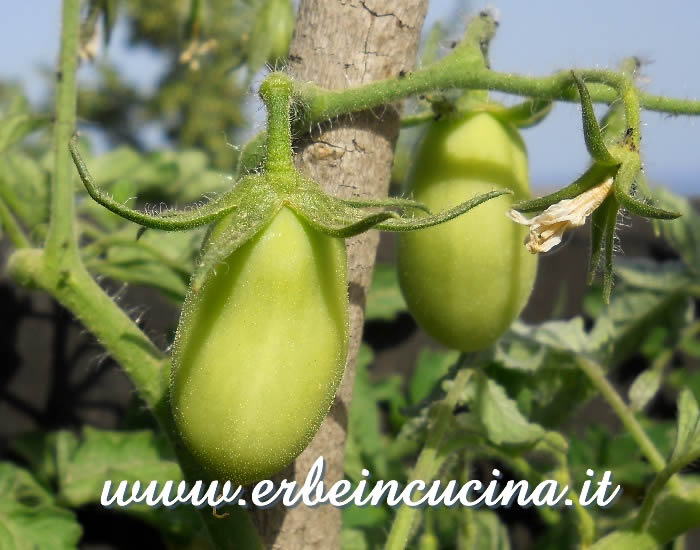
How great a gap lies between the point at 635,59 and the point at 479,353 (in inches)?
11.9

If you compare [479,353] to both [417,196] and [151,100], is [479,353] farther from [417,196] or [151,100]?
[151,100]

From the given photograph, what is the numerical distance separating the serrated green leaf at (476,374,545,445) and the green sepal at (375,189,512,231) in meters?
0.27

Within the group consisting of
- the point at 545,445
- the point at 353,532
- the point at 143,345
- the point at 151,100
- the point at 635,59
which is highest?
the point at 635,59

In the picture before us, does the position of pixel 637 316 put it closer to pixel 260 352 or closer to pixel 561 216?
pixel 561 216

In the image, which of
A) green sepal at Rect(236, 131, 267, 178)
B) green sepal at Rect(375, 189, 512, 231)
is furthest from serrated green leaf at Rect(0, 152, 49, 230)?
green sepal at Rect(375, 189, 512, 231)

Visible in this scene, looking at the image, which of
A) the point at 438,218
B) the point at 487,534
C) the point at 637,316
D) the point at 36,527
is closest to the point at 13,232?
the point at 36,527

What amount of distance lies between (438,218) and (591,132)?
0.11 metres

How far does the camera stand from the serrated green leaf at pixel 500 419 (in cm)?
65

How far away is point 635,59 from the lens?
1.90 ft

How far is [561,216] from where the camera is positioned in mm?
480

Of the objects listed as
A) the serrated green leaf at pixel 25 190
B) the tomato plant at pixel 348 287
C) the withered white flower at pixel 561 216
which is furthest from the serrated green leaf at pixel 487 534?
the serrated green leaf at pixel 25 190

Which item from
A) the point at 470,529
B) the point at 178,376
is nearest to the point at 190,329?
the point at 178,376

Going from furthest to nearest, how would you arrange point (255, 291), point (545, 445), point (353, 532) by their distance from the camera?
1. point (353, 532)
2. point (545, 445)
3. point (255, 291)

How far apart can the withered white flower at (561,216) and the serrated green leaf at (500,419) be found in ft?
0.69
